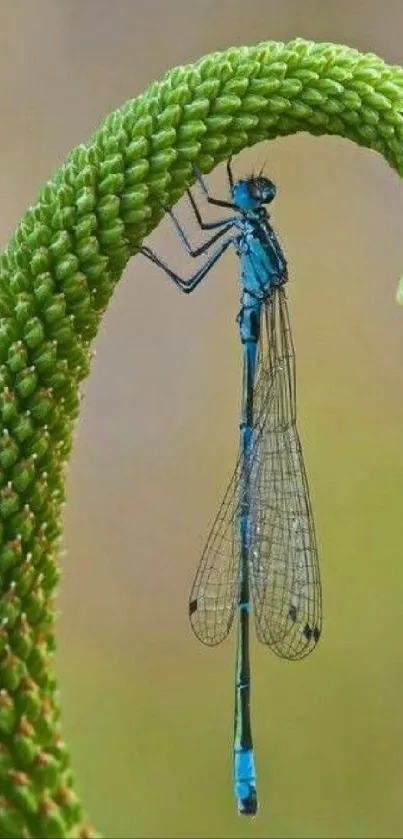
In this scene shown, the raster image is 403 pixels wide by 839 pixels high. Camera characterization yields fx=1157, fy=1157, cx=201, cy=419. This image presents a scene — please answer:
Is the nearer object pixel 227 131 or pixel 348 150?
pixel 227 131

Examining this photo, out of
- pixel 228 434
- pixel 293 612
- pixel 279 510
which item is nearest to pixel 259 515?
pixel 279 510

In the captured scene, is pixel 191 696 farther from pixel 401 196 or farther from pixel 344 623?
pixel 401 196

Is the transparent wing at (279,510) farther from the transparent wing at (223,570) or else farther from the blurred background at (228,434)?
the blurred background at (228,434)

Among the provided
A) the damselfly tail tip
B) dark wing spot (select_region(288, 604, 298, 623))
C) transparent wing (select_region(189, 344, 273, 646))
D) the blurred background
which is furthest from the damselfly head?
the blurred background

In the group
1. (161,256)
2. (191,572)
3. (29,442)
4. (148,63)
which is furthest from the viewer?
(148,63)

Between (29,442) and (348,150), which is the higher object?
(348,150)

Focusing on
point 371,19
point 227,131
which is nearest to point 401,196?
point 371,19

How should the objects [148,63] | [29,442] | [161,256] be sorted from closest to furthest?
[29,442] → [161,256] → [148,63]
